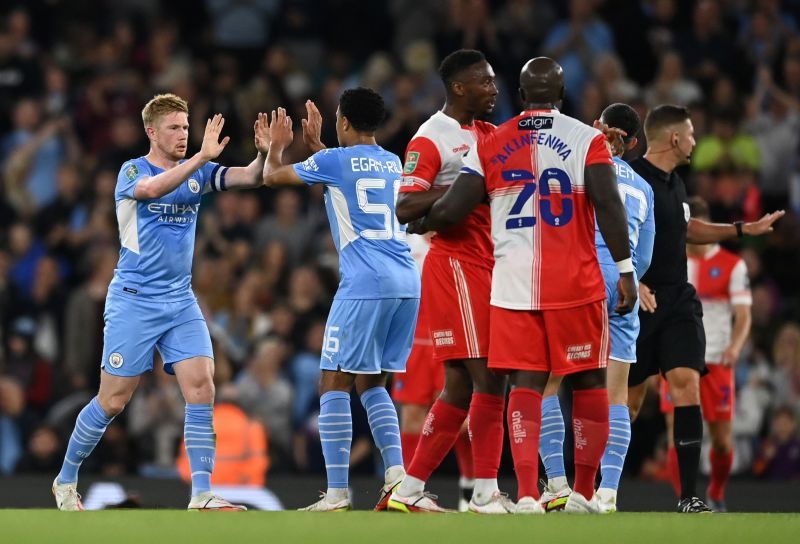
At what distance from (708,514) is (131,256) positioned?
366 cm

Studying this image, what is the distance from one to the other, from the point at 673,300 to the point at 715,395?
6.10 ft

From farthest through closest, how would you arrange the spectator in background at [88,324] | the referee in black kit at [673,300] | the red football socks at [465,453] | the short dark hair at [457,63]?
the spectator in background at [88,324] < the red football socks at [465,453] < the referee in black kit at [673,300] < the short dark hair at [457,63]

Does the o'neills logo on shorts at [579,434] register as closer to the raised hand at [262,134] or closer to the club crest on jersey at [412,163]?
the club crest on jersey at [412,163]

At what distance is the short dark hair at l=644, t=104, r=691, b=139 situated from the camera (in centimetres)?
916

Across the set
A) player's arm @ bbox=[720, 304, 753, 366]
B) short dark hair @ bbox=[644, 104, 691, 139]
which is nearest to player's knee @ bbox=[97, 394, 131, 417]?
short dark hair @ bbox=[644, 104, 691, 139]

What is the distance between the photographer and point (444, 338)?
7695mm

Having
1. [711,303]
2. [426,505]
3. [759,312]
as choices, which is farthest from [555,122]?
[759,312]

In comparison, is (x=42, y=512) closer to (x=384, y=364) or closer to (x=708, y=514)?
(x=384, y=364)

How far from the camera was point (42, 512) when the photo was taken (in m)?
7.62

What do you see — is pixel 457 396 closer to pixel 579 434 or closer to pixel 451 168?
pixel 579 434

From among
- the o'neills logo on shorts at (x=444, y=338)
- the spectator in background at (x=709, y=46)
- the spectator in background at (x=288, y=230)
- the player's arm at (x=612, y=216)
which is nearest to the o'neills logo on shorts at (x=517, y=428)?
the o'neills logo on shorts at (x=444, y=338)

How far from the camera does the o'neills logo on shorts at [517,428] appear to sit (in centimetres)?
719

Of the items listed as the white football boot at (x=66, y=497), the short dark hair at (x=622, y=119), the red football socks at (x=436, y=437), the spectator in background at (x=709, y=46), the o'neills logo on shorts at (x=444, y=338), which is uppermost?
the spectator in background at (x=709, y=46)

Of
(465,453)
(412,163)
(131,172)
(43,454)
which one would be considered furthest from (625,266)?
(43,454)
